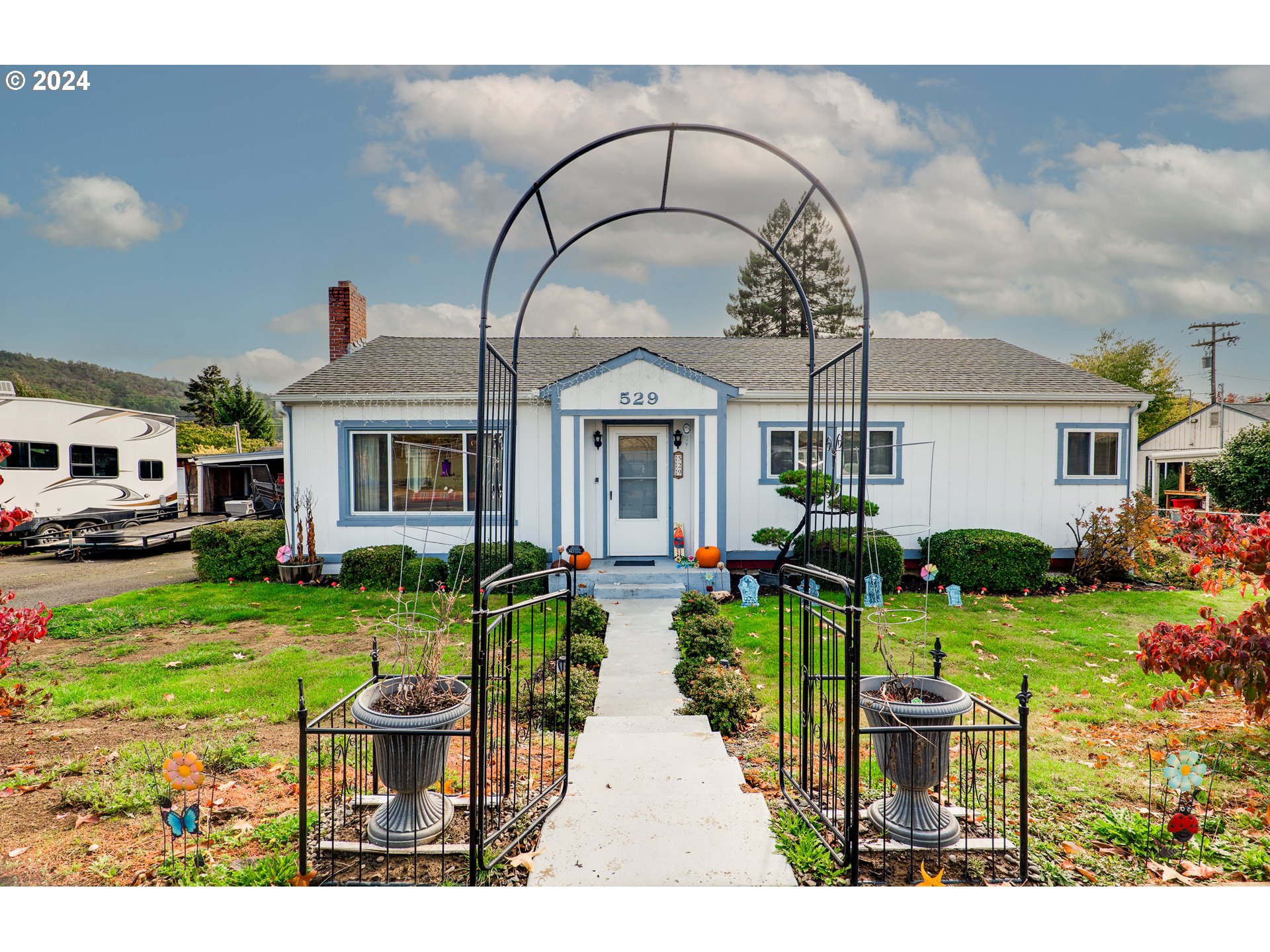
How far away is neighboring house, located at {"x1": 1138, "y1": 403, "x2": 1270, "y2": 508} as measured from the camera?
2038 centimetres

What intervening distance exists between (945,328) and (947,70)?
9.08 m

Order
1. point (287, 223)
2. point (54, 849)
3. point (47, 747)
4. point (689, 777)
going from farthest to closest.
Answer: point (287, 223) → point (47, 747) → point (689, 777) → point (54, 849)

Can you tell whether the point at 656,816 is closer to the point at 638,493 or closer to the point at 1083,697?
the point at 1083,697

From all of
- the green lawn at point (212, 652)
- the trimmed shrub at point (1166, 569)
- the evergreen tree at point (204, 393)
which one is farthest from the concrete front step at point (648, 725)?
the evergreen tree at point (204, 393)

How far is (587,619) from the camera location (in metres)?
6.25

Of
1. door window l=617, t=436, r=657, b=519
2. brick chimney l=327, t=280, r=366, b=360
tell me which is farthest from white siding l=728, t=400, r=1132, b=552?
brick chimney l=327, t=280, r=366, b=360

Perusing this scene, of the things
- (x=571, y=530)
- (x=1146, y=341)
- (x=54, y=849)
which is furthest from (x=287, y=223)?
(x=1146, y=341)

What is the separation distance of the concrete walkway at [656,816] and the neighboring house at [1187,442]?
22528 millimetres

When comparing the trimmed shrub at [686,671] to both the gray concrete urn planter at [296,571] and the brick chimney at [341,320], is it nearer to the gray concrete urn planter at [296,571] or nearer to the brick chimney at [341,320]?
the gray concrete urn planter at [296,571]

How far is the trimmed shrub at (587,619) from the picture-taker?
618 centimetres

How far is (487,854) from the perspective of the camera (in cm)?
268

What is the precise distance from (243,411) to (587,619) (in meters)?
29.2

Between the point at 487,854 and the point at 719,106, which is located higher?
the point at 719,106

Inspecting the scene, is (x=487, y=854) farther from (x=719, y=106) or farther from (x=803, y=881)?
(x=719, y=106)
